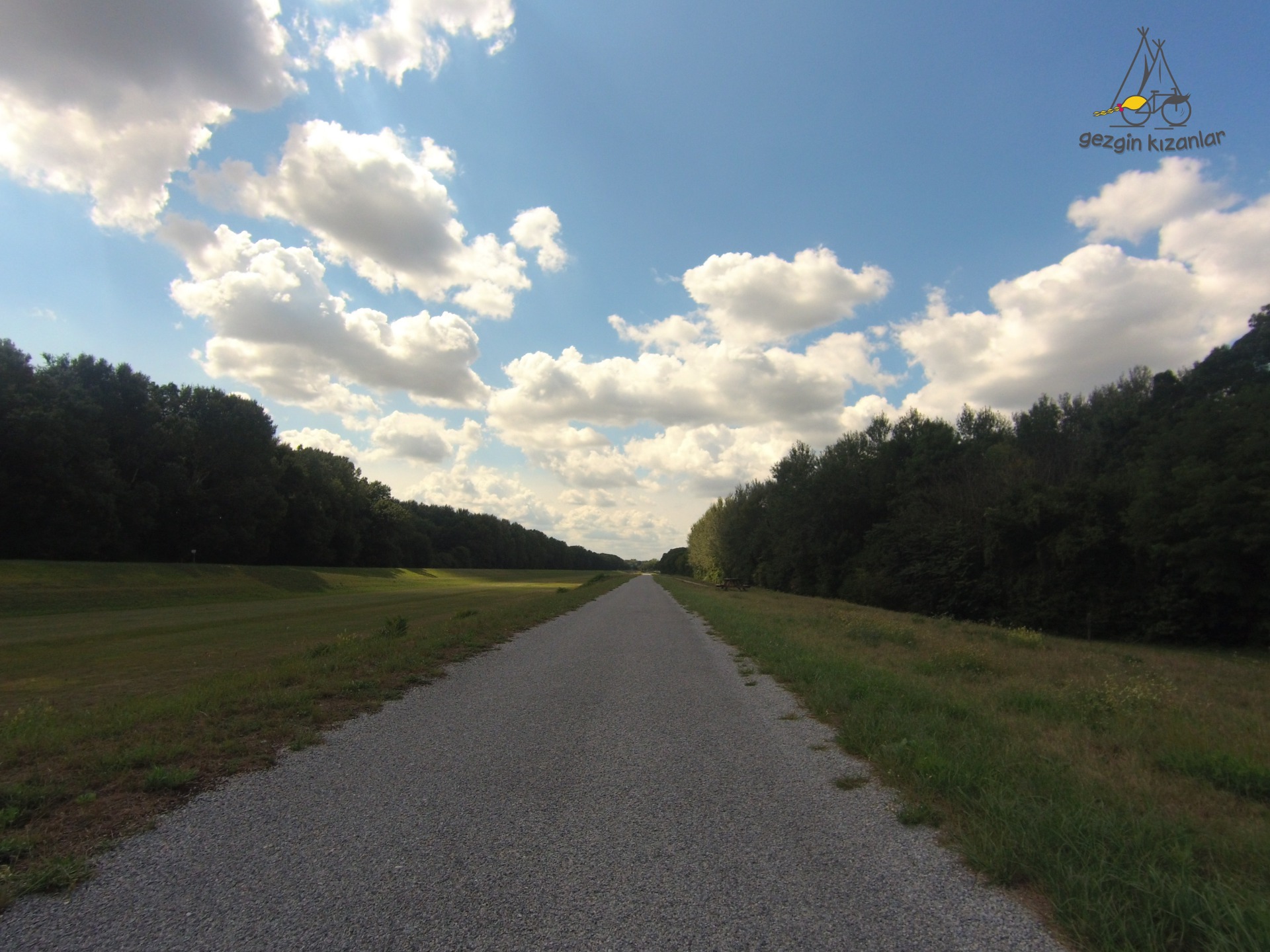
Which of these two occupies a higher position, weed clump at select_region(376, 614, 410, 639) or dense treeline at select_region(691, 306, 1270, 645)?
dense treeline at select_region(691, 306, 1270, 645)

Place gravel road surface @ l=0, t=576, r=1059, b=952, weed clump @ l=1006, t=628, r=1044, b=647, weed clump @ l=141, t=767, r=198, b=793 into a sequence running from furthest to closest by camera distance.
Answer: weed clump @ l=1006, t=628, r=1044, b=647
weed clump @ l=141, t=767, r=198, b=793
gravel road surface @ l=0, t=576, r=1059, b=952

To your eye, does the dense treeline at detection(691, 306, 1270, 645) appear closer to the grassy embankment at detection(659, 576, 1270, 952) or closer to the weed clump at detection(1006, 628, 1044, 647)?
the weed clump at detection(1006, 628, 1044, 647)

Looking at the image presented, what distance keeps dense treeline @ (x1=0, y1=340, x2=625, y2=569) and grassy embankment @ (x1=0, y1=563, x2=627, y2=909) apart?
60.7 ft

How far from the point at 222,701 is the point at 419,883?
595 centimetres

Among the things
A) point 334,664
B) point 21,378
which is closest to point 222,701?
point 334,664

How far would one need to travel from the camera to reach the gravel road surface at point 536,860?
3.13 m

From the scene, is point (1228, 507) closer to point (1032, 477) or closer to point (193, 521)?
point (1032, 477)

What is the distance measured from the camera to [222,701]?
805cm

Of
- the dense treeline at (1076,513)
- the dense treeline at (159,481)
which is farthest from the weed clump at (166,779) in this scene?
the dense treeline at (159,481)

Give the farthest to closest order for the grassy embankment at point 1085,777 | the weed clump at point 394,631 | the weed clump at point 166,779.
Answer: the weed clump at point 394,631
the weed clump at point 166,779
the grassy embankment at point 1085,777

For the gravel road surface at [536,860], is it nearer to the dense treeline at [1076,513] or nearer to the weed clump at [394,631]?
the weed clump at [394,631]

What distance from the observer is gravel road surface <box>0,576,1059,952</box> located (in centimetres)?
313

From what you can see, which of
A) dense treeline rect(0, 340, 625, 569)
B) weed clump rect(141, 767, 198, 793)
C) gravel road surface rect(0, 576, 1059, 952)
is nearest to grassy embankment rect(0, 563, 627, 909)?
weed clump rect(141, 767, 198, 793)

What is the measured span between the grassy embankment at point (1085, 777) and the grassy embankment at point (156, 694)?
5.50 m
